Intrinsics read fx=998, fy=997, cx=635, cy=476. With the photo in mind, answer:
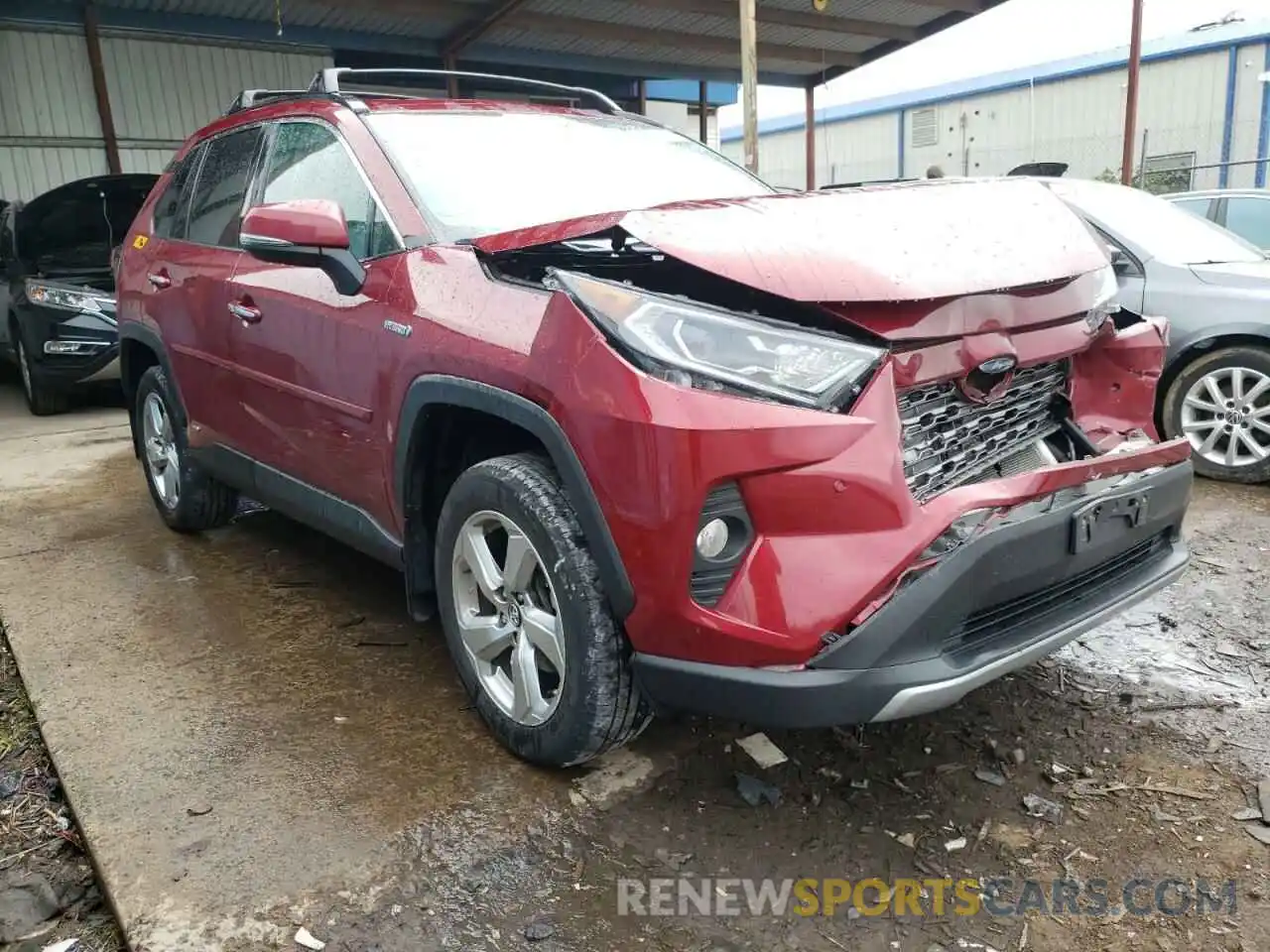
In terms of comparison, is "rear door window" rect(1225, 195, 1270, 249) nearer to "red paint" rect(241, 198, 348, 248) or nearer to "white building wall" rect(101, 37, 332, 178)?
"red paint" rect(241, 198, 348, 248)

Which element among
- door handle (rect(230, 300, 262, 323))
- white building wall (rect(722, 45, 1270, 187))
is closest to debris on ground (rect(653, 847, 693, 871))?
door handle (rect(230, 300, 262, 323))

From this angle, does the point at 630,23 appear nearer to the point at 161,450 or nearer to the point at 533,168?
the point at 161,450

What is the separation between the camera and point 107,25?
11266 millimetres

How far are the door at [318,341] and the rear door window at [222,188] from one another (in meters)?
0.17

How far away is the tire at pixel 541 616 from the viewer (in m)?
2.17

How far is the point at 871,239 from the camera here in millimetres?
2072

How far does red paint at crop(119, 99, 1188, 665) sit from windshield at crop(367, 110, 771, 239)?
18 centimetres

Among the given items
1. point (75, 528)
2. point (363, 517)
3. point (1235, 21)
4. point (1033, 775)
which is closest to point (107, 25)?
point (75, 528)

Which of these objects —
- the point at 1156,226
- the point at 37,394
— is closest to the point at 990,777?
the point at 1156,226

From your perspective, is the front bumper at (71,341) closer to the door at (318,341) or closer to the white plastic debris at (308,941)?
the door at (318,341)

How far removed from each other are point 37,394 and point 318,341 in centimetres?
600

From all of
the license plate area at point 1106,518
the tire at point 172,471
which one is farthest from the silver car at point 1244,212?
the tire at point 172,471

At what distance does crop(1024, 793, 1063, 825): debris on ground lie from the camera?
2.30 meters

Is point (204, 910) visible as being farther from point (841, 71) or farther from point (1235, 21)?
point (1235, 21)
